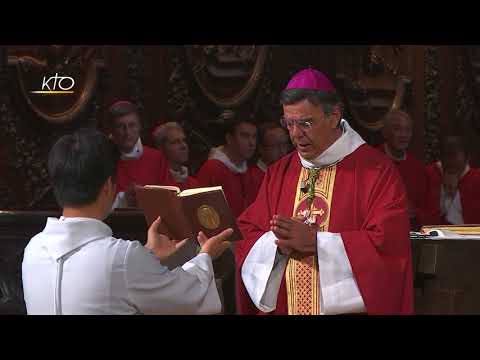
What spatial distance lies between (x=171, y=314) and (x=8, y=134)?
5439mm

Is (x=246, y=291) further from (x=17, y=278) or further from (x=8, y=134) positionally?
(x=8, y=134)

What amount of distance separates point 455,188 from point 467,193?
0.37ft

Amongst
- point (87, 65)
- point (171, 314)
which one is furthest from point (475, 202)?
point (171, 314)

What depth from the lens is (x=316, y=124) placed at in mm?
4480

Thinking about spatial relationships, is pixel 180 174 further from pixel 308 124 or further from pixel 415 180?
pixel 308 124

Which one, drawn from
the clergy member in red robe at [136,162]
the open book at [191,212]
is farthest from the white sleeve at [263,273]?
the clergy member in red robe at [136,162]

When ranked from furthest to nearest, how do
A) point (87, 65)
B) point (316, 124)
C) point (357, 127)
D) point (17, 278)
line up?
point (357, 127), point (87, 65), point (17, 278), point (316, 124)

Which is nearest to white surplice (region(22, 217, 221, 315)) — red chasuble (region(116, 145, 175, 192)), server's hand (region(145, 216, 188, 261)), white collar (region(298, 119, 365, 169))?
server's hand (region(145, 216, 188, 261))

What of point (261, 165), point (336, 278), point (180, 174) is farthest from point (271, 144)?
point (336, 278)

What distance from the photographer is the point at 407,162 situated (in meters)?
8.55

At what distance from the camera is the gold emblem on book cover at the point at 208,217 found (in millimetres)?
4180

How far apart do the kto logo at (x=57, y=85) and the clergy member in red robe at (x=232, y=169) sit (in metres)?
1.33

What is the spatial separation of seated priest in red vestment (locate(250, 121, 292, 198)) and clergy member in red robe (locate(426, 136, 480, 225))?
4.41 feet

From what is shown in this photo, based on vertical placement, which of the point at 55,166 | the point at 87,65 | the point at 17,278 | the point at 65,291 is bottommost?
the point at 17,278
